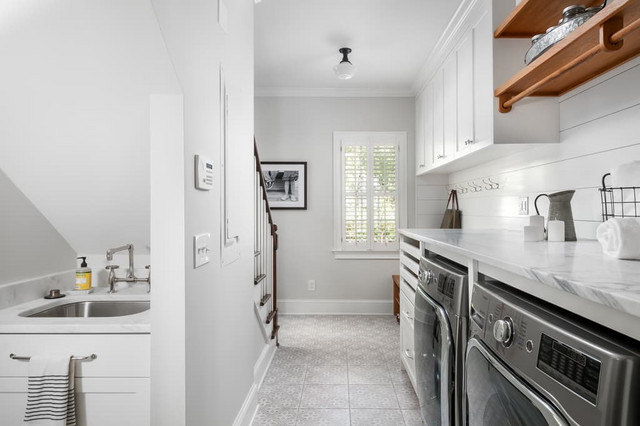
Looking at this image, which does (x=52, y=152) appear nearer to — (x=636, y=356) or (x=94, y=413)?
(x=94, y=413)

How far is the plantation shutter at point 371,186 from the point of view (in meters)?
4.28

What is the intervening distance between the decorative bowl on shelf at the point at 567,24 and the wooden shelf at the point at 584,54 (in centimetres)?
5

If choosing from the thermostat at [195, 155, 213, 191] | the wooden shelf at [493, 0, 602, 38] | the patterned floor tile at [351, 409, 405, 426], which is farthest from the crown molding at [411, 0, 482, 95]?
the patterned floor tile at [351, 409, 405, 426]

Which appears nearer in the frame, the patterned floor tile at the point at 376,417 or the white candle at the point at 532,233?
the white candle at the point at 532,233

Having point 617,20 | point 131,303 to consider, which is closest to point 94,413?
point 131,303

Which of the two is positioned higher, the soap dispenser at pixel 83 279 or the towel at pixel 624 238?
the towel at pixel 624 238

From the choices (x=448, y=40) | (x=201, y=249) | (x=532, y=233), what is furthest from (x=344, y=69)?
→ (x=201, y=249)

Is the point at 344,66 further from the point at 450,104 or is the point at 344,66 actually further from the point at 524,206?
A: the point at 524,206

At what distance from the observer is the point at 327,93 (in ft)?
14.0

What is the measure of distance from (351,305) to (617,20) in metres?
3.57

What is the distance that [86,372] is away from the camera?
1294 mm

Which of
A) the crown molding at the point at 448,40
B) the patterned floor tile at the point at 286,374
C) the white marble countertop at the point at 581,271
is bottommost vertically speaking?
the patterned floor tile at the point at 286,374

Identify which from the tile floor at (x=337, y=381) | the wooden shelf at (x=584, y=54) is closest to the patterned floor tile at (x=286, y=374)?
the tile floor at (x=337, y=381)

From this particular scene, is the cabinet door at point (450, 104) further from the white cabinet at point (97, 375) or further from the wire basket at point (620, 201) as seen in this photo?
the white cabinet at point (97, 375)
